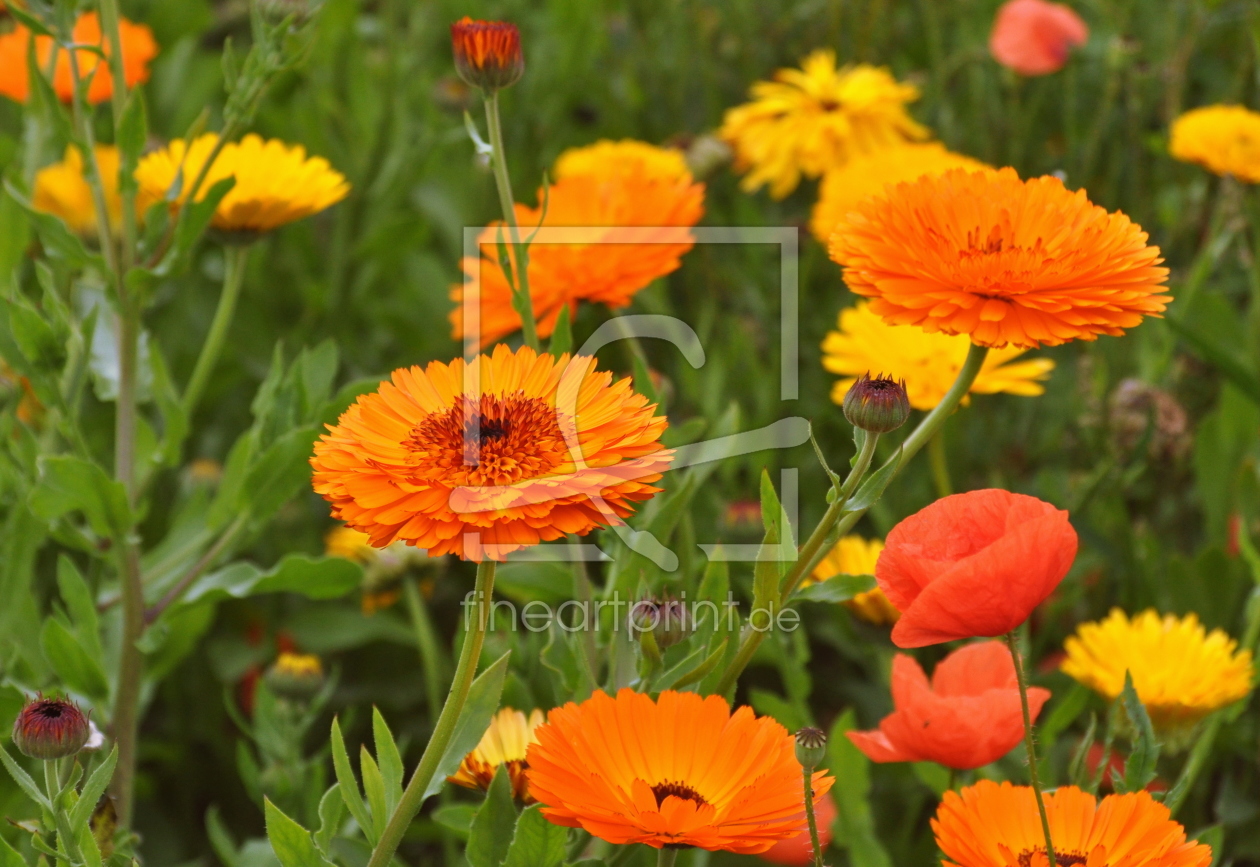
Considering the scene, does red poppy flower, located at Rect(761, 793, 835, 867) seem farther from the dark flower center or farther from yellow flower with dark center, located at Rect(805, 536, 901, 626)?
the dark flower center

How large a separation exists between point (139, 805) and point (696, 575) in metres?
0.79

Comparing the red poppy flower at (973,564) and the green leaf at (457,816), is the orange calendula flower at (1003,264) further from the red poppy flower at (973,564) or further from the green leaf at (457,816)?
the green leaf at (457,816)

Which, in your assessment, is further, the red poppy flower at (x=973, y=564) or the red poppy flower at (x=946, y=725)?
the red poppy flower at (x=946, y=725)

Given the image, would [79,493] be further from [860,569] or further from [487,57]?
[860,569]

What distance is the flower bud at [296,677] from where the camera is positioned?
1202 mm

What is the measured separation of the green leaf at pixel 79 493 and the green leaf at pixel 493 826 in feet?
1.34

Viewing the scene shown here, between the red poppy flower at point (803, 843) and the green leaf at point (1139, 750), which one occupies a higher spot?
the green leaf at point (1139, 750)

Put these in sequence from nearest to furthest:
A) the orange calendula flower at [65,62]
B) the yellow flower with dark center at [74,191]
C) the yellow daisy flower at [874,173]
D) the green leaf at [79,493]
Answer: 1. the green leaf at [79,493]
2. the yellow daisy flower at [874,173]
3. the orange calendula flower at [65,62]
4. the yellow flower with dark center at [74,191]

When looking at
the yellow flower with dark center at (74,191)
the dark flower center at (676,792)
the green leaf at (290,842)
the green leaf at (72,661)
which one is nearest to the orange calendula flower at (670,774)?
the dark flower center at (676,792)

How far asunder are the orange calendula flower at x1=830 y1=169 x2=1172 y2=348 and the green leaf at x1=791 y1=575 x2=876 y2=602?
0.56 feet

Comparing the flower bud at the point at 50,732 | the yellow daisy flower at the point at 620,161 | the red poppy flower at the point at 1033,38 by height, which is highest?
the red poppy flower at the point at 1033,38

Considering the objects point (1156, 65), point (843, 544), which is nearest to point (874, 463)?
point (843, 544)

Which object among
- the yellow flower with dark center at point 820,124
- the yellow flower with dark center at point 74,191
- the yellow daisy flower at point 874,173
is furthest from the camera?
the yellow flower with dark center at point 820,124

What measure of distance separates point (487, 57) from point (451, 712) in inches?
16.7
